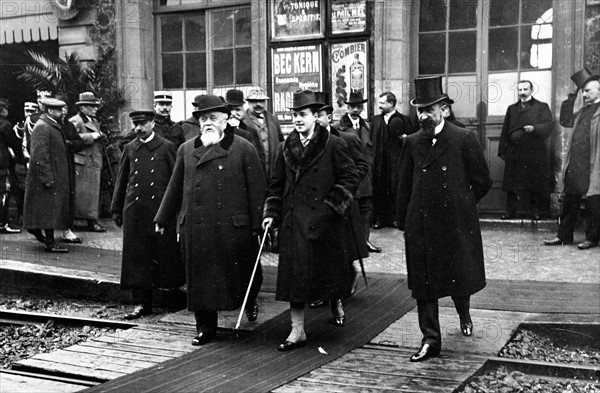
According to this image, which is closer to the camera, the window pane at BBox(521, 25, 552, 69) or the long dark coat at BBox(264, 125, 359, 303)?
the long dark coat at BBox(264, 125, 359, 303)

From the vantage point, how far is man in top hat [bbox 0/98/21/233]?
11805 mm

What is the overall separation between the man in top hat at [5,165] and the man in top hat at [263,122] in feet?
14.9

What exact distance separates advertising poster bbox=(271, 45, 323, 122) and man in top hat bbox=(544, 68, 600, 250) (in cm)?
405

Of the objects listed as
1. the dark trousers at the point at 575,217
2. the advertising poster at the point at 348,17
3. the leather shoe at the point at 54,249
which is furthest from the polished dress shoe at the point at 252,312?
the advertising poster at the point at 348,17

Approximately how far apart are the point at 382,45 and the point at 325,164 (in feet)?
18.4

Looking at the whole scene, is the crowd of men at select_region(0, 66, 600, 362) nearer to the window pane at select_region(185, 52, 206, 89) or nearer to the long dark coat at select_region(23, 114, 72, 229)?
the long dark coat at select_region(23, 114, 72, 229)

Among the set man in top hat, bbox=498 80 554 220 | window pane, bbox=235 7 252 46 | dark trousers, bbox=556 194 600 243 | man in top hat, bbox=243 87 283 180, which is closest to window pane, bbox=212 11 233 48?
window pane, bbox=235 7 252 46

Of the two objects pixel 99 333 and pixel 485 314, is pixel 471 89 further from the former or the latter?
pixel 99 333

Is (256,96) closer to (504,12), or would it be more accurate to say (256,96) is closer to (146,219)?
(146,219)

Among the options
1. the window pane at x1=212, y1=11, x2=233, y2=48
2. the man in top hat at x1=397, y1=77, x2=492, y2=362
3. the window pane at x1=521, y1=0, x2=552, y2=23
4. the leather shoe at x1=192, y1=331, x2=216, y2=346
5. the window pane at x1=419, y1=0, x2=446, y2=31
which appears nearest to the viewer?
the man in top hat at x1=397, y1=77, x2=492, y2=362

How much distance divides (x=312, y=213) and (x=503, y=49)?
6129 millimetres

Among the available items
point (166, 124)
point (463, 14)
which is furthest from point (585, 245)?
point (166, 124)

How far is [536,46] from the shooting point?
1099 centimetres

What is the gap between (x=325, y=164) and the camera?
6.39 metres
